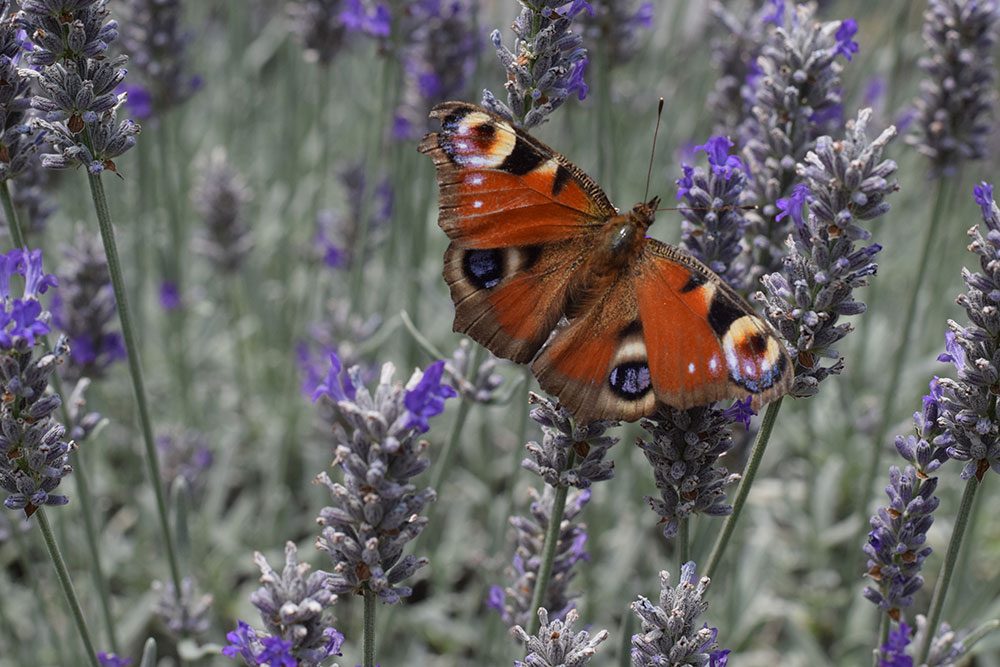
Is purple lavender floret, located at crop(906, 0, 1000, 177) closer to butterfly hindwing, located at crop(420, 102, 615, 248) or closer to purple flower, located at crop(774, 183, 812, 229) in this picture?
purple flower, located at crop(774, 183, 812, 229)

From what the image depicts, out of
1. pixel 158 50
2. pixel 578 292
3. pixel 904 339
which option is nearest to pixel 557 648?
pixel 578 292

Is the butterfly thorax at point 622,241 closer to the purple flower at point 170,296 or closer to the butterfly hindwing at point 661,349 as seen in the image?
the butterfly hindwing at point 661,349

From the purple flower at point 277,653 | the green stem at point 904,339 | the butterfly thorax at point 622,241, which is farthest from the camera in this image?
the green stem at point 904,339

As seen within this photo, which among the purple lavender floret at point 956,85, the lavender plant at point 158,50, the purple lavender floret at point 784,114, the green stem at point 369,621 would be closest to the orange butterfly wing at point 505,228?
the purple lavender floret at point 784,114

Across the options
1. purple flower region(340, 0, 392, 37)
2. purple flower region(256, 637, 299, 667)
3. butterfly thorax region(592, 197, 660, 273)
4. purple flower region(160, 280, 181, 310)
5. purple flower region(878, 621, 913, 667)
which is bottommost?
purple flower region(160, 280, 181, 310)

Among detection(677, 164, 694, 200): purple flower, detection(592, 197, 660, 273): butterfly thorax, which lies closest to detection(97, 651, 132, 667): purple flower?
detection(592, 197, 660, 273): butterfly thorax

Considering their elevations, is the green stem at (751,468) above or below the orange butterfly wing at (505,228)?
below
